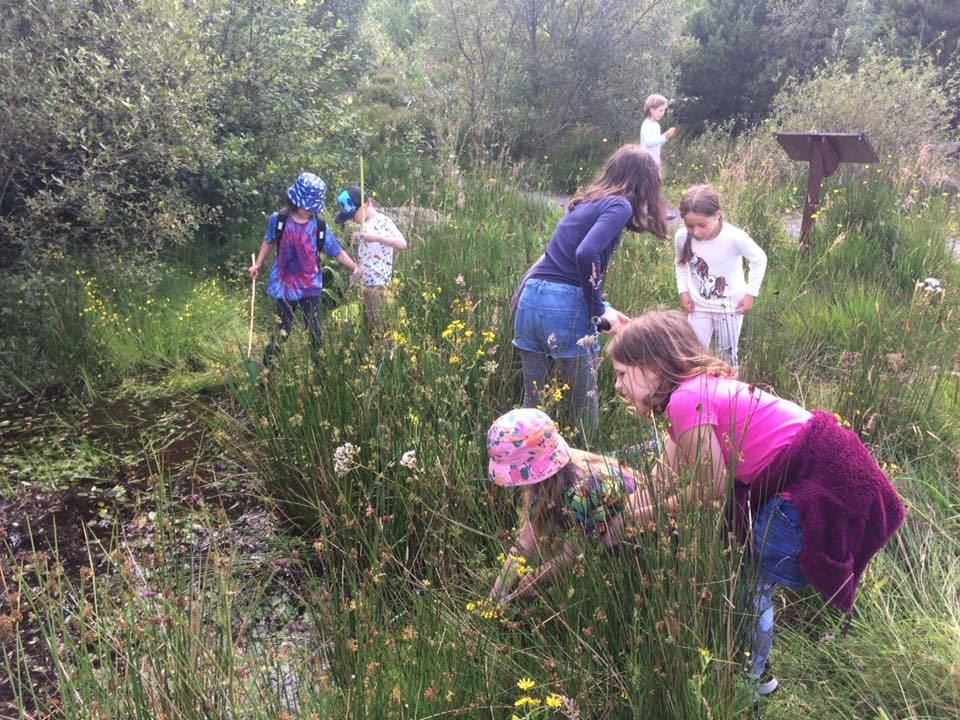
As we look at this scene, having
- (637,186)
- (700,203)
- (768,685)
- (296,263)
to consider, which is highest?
(637,186)

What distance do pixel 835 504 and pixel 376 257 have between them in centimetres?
385

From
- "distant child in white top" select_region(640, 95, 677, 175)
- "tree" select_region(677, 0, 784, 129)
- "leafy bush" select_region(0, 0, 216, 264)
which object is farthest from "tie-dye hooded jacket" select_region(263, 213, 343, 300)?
"tree" select_region(677, 0, 784, 129)

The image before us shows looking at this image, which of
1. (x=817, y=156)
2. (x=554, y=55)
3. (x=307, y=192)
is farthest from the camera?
(x=554, y=55)

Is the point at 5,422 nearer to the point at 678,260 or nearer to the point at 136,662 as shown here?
the point at 136,662

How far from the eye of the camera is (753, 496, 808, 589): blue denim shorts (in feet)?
6.99

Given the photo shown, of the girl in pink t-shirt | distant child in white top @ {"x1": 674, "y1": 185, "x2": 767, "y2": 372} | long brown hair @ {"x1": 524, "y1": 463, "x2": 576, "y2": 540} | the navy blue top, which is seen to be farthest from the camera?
distant child in white top @ {"x1": 674, "y1": 185, "x2": 767, "y2": 372}

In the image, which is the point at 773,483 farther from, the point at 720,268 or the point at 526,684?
the point at 720,268

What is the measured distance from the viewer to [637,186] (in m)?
3.47

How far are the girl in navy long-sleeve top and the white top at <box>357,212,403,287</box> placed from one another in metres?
1.93

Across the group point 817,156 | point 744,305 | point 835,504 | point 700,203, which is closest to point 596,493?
point 835,504

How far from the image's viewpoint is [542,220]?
8227 mm

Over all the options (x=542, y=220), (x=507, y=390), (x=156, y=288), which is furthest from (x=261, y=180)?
(x=507, y=390)

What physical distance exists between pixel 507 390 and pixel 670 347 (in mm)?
1731

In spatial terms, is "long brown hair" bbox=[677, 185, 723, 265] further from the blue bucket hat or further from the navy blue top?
the blue bucket hat
